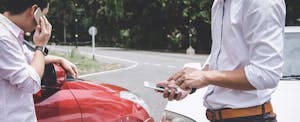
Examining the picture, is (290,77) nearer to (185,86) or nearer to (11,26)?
(185,86)

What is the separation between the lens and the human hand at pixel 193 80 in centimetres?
207

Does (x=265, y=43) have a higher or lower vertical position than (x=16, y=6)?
lower

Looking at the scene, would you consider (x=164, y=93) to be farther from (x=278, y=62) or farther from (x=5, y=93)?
(x=5, y=93)

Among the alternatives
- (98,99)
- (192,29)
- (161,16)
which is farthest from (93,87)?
(161,16)

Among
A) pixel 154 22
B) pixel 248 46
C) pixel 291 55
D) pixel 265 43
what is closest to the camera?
pixel 265 43

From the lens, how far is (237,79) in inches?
80.5

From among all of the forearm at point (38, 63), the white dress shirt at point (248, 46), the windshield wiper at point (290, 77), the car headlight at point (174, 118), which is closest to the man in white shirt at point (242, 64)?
the white dress shirt at point (248, 46)

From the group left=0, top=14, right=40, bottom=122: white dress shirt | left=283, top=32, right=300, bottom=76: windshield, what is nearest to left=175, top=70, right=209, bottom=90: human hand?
left=0, top=14, right=40, bottom=122: white dress shirt

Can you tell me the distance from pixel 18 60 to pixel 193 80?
33.6 inches

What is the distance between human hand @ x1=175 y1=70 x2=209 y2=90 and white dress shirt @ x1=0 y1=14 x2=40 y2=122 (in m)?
0.72

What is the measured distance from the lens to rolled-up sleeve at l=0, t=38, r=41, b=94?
227 cm

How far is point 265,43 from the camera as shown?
6.59ft

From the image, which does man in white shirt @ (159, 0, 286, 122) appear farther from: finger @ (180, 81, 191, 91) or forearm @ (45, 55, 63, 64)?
forearm @ (45, 55, 63, 64)

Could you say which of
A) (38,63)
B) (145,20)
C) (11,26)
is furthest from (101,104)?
(145,20)
